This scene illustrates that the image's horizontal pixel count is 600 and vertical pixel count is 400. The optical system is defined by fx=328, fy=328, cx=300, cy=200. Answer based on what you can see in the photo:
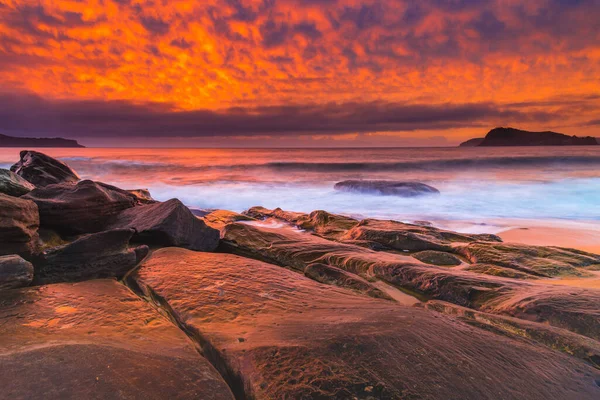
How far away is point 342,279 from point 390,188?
13.2 meters

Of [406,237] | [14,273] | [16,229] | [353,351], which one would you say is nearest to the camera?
[353,351]

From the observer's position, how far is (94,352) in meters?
1.63

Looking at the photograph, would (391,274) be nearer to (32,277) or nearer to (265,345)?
(265,345)

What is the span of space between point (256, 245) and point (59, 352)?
3068 millimetres

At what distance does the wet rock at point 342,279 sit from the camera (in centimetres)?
306

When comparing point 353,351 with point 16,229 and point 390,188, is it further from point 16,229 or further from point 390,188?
point 390,188

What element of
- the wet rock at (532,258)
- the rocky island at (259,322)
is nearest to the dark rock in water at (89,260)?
the rocky island at (259,322)

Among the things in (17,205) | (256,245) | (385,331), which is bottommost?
(256,245)

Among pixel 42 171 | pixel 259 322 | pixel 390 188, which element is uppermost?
pixel 42 171

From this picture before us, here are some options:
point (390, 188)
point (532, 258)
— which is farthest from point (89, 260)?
point (390, 188)

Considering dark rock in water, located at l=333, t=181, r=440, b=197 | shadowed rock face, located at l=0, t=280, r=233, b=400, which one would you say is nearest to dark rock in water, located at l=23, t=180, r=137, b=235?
shadowed rock face, located at l=0, t=280, r=233, b=400

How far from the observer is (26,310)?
2148 millimetres

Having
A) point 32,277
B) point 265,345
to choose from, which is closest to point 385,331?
point 265,345

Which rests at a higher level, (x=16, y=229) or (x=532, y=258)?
(x=16, y=229)
